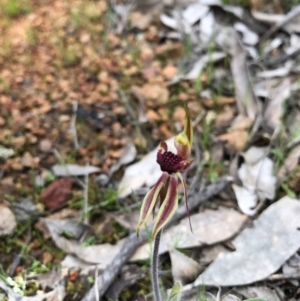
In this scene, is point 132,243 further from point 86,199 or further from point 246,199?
point 246,199

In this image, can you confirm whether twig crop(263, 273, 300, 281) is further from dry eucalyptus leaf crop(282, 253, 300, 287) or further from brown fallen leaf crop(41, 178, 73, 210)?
brown fallen leaf crop(41, 178, 73, 210)

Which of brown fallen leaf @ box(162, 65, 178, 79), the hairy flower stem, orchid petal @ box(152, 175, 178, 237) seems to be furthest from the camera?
brown fallen leaf @ box(162, 65, 178, 79)

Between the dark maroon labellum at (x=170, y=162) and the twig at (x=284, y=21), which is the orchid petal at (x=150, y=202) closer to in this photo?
the dark maroon labellum at (x=170, y=162)

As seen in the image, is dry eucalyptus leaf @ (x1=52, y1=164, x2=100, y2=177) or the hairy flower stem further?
dry eucalyptus leaf @ (x1=52, y1=164, x2=100, y2=177)

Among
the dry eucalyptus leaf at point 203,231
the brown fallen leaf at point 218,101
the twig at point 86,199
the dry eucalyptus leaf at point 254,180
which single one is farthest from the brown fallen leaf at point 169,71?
the dry eucalyptus leaf at point 203,231

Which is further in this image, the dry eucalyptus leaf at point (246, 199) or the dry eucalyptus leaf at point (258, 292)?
the dry eucalyptus leaf at point (246, 199)

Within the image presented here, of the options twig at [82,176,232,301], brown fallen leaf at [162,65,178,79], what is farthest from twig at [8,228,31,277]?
brown fallen leaf at [162,65,178,79]
